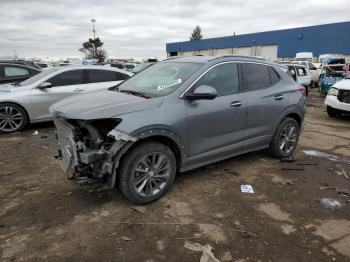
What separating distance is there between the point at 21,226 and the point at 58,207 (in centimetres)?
52

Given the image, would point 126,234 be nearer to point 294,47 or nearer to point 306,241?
point 306,241

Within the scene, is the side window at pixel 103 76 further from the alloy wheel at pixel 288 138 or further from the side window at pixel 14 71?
the alloy wheel at pixel 288 138

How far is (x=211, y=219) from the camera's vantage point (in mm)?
3916

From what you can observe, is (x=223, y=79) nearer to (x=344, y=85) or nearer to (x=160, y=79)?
(x=160, y=79)

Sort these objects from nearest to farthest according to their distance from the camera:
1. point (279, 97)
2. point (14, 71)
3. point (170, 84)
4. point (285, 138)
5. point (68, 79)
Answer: point (170, 84), point (279, 97), point (285, 138), point (68, 79), point (14, 71)

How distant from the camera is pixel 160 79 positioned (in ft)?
15.9

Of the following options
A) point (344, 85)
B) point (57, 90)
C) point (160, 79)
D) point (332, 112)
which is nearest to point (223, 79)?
point (160, 79)

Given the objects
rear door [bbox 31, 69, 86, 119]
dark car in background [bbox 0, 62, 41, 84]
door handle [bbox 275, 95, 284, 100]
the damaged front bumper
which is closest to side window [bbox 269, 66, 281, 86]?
door handle [bbox 275, 95, 284, 100]

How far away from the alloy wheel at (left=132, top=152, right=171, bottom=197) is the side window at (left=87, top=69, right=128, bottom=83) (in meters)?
5.38

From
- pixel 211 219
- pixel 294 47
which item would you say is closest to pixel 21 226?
pixel 211 219

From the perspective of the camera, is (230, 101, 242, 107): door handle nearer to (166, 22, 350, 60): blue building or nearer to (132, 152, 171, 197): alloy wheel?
(132, 152, 171, 197): alloy wheel

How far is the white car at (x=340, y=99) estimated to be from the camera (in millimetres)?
9766

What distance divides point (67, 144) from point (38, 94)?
4.41 meters

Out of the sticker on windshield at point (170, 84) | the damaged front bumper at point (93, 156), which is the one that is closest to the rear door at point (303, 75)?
the sticker on windshield at point (170, 84)
